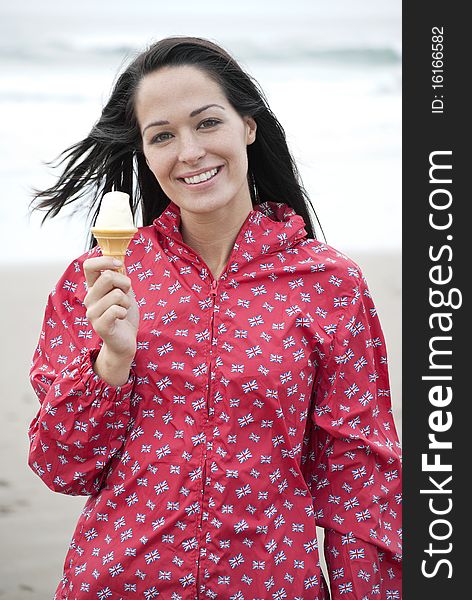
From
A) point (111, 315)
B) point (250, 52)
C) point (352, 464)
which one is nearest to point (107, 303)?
point (111, 315)

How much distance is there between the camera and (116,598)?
2.93 meters

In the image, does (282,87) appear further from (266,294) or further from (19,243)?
(266,294)

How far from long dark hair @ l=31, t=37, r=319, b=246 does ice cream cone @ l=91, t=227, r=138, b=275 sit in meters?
0.48

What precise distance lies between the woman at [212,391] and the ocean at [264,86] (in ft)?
28.6

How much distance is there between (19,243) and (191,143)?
990 cm

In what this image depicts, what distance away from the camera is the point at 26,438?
23.1ft

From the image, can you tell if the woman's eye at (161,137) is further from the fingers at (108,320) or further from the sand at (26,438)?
the sand at (26,438)

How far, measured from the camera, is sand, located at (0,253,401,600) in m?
5.24

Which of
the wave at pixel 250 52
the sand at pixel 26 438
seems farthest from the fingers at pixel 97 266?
the wave at pixel 250 52

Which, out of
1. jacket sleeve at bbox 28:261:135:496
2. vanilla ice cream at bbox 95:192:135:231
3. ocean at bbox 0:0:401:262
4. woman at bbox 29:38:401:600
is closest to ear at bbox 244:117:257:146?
woman at bbox 29:38:401:600

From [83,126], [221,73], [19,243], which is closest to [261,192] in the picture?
[221,73]

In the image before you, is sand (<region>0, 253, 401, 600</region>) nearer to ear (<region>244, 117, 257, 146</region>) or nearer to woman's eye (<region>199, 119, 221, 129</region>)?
ear (<region>244, 117, 257, 146</region>)

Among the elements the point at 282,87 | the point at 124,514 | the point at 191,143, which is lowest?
the point at 124,514

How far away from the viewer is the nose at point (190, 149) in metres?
2.89
